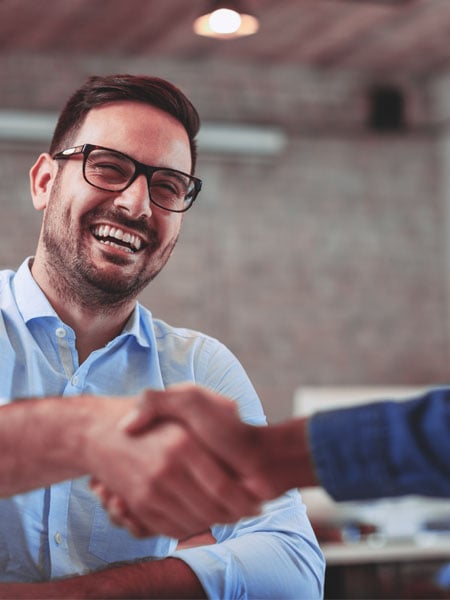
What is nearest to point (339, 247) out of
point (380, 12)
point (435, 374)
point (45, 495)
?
point (435, 374)

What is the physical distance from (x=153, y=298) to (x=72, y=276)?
410cm

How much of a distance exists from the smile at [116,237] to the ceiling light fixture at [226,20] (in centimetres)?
274

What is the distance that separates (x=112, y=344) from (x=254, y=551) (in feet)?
1.50

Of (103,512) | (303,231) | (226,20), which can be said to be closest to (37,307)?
(103,512)

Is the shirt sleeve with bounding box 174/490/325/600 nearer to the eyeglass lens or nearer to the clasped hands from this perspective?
the clasped hands

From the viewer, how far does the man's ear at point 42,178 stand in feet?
6.13

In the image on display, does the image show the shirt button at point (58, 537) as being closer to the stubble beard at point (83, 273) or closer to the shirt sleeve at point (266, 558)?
the shirt sleeve at point (266, 558)

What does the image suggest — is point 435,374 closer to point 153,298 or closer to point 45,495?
point 153,298

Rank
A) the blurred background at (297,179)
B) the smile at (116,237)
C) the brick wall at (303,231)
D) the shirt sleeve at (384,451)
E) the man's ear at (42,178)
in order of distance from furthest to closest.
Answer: the brick wall at (303,231), the blurred background at (297,179), the man's ear at (42,178), the smile at (116,237), the shirt sleeve at (384,451)

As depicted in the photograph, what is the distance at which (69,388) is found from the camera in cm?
170

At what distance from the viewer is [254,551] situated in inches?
63.5

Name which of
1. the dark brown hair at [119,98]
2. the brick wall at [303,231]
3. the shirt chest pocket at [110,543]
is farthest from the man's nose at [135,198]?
the brick wall at [303,231]

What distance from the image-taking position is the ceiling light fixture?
14.0 ft

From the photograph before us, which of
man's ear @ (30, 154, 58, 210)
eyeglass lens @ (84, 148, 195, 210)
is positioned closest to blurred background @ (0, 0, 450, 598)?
man's ear @ (30, 154, 58, 210)
